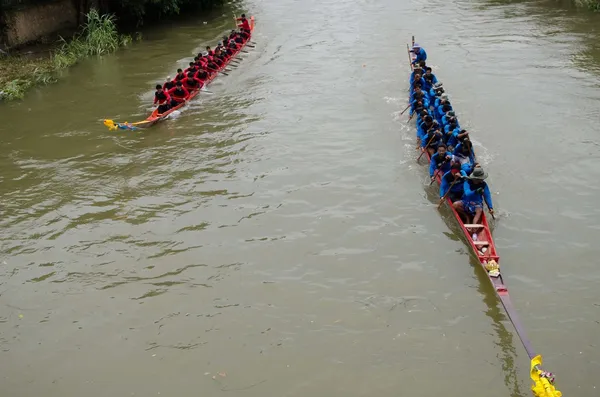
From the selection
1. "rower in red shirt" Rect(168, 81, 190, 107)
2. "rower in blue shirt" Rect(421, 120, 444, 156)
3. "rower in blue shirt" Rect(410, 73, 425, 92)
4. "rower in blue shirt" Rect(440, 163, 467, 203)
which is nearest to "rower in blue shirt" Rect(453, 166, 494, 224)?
"rower in blue shirt" Rect(440, 163, 467, 203)

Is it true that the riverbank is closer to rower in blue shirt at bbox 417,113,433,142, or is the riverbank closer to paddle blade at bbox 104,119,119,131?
paddle blade at bbox 104,119,119,131

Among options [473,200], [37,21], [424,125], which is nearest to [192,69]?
[424,125]

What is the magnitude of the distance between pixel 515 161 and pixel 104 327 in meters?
8.66

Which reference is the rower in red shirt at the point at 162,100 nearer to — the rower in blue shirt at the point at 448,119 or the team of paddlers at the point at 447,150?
the team of paddlers at the point at 447,150

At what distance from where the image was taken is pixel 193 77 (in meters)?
15.9

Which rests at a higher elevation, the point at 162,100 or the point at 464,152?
the point at 162,100

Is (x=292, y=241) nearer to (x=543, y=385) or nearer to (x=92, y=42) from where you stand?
(x=543, y=385)

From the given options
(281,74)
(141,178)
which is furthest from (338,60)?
(141,178)

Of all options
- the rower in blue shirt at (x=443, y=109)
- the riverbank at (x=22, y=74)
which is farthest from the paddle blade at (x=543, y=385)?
the riverbank at (x=22, y=74)

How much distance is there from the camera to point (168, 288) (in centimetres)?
873

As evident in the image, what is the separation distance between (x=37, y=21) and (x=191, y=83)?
369 inches

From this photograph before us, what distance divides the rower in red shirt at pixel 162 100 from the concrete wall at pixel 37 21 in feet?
28.7

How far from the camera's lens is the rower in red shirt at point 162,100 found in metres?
14.5

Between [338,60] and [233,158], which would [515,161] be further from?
[338,60]
